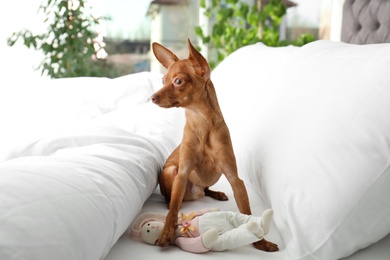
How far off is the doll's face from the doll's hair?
0.8 inches

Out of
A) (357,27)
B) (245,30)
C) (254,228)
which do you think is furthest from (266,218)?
(245,30)

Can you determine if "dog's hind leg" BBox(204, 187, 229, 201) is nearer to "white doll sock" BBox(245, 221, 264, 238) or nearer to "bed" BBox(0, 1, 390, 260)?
"bed" BBox(0, 1, 390, 260)

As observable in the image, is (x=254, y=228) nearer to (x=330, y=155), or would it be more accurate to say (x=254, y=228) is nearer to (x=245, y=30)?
(x=330, y=155)

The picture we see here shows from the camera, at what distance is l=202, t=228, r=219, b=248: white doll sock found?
0.87 m

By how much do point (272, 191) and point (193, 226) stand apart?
0.20 metres

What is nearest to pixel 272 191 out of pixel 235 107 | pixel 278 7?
pixel 235 107

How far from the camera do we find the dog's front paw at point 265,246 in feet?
3.03

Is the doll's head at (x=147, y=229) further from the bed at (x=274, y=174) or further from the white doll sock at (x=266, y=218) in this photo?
the white doll sock at (x=266, y=218)

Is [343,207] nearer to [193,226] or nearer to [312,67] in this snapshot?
[193,226]

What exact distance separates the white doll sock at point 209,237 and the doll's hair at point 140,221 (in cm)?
16

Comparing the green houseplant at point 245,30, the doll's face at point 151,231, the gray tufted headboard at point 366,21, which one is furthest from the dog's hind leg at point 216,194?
the green houseplant at point 245,30

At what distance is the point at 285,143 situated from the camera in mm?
1016

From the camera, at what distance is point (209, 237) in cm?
87

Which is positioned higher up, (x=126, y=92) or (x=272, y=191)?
(x=272, y=191)
